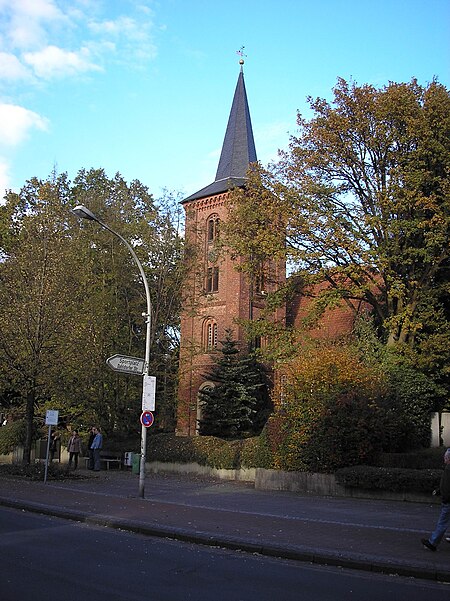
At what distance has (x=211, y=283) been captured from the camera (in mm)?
46969

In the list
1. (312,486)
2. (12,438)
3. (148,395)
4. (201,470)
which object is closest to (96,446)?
(201,470)

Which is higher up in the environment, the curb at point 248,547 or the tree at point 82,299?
the tree at point 82,299

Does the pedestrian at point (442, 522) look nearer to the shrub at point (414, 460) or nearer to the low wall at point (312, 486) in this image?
the low wall at point (312, 486)

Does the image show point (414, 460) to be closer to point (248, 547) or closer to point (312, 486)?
point (312, 486)

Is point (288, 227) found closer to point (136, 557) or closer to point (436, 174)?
point (436, 174)

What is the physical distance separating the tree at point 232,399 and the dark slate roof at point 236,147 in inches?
582

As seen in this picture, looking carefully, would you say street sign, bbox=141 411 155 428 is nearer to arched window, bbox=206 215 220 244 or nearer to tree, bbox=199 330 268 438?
tree, bbox=199 330 268 438

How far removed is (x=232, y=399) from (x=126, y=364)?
18.9 meters

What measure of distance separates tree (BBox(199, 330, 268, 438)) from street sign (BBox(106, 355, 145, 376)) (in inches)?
682

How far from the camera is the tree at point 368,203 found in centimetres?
2428

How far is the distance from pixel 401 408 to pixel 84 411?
16461mm

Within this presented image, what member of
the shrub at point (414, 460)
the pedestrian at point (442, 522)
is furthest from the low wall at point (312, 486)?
the pedestrian at point (442, 522)

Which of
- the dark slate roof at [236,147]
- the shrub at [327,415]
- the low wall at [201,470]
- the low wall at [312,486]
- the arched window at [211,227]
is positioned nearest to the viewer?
the low wall at [312,486]

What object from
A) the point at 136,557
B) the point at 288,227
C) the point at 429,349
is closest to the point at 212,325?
the point at 288,227
